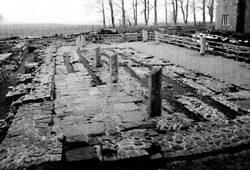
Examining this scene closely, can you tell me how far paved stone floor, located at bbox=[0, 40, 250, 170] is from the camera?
4.22 metres

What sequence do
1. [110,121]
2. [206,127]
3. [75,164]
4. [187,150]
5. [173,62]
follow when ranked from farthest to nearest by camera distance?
[173,62], [110,121], [206,127], [187,150], [75,164]

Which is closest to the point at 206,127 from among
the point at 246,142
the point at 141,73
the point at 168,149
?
the point at 246,142

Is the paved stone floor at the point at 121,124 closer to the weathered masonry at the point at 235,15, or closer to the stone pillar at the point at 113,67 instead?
the stone pillar at the point at 113,67

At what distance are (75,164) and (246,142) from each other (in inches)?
127

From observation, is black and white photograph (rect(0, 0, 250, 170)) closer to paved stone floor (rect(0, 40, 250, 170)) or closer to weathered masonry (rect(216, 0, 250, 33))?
paved stone floor (rect(0, 40, 250, 170))

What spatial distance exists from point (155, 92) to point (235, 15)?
24.6 meters

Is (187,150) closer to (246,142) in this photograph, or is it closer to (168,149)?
(168,149)

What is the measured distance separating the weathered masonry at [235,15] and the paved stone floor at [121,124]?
1953cm

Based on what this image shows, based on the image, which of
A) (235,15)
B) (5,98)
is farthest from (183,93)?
(235,15)

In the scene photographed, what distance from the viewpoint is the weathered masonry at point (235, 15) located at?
25.1m

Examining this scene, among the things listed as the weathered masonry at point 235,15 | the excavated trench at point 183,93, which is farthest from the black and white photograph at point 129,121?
the weathered masonry at point 235,15

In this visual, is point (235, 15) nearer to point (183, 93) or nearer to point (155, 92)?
point (183, 93)

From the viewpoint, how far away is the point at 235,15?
26.0m

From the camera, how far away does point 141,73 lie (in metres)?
10.8
